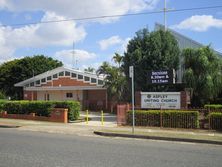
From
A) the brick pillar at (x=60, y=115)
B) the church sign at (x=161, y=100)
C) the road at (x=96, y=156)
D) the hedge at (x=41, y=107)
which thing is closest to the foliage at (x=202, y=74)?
the church sign at (x=161, y=100)

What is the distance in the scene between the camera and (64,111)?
91.5ft

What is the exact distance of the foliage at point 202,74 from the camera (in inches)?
1249

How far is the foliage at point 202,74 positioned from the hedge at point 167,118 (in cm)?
847

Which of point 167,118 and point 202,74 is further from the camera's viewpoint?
point 202,74

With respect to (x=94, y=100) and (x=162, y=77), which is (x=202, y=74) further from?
(x=94, y=100)

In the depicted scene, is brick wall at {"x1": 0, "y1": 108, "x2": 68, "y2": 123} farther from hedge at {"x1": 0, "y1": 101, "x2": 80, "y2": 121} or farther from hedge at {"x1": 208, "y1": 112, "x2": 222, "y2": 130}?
hedge at {"x1": 208, "y1": 112, "x2": 222, "y2": 130}

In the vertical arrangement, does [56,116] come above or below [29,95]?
below

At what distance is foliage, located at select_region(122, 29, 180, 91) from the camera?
32156mm

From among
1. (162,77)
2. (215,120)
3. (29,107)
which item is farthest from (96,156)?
(29,107)

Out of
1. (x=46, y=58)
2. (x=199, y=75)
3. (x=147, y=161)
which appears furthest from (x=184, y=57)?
(x=46, y=58)

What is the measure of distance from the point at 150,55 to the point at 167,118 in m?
9.36

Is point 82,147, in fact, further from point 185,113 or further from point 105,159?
point 185,113

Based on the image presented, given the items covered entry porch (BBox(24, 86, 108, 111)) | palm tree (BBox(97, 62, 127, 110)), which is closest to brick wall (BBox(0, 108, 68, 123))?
palm tree (BBox(97, 62, 127, 110))

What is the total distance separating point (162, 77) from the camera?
27.7 m
